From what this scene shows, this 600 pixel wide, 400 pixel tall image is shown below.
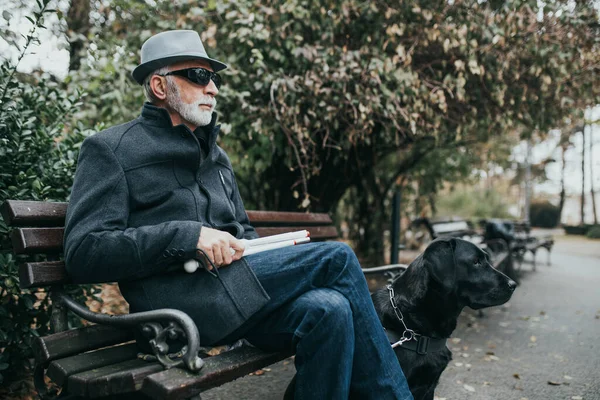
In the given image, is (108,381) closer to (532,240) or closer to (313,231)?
(313,231)

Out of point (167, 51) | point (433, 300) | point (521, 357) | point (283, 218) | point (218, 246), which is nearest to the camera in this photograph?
point (218, 246)

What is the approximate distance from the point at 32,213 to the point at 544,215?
35.4 meters

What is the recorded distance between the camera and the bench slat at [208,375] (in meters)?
1.66

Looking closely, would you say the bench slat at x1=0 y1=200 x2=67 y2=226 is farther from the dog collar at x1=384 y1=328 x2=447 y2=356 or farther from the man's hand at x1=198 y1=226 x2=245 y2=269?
the dog collar at x1=384 y1=328 x2=447 y2=356

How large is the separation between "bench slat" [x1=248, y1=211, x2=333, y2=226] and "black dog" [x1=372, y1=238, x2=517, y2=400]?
1.12 m

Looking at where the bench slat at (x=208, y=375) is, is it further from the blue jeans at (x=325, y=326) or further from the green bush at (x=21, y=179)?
the green bush at (x=21, y=179)

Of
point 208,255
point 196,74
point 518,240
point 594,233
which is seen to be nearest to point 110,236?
point 208,255

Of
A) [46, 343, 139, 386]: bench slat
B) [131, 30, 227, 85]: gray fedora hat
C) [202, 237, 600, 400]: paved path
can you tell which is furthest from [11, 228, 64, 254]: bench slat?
[202, 237, 600, 400]: paved path

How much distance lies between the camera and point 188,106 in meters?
2.51

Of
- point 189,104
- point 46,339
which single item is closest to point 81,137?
point 189,104

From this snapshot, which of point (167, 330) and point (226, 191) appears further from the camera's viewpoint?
point (226, 191)

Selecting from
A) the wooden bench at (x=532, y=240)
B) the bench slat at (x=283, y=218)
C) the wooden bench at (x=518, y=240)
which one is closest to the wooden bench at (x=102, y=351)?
the bench slat at (x=283, y=218)

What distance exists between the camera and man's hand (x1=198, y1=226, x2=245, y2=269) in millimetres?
2057

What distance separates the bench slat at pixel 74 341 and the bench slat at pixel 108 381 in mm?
203
